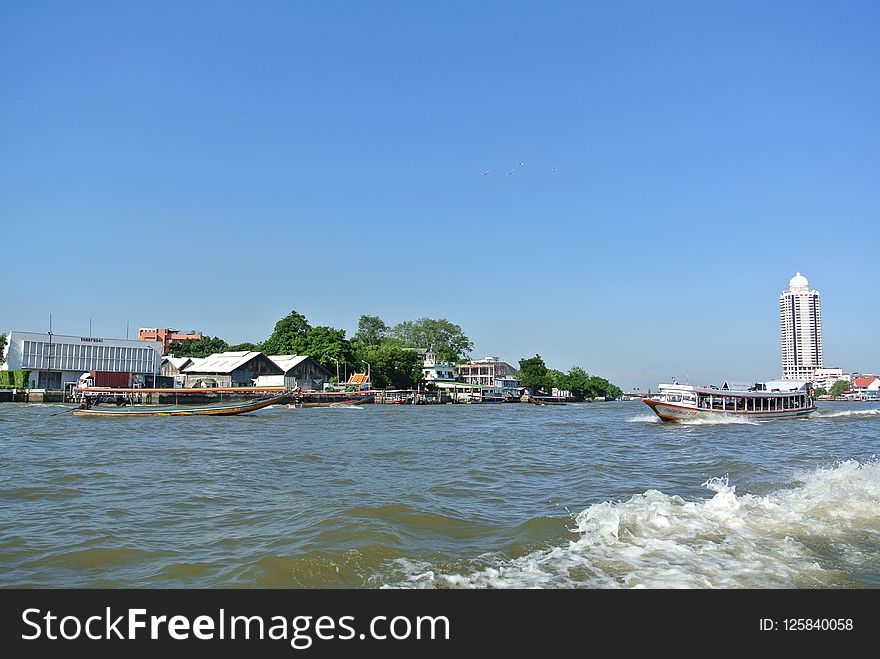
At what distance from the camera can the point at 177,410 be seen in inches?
1277

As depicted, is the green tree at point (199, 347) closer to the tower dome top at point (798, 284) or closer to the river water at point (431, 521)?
the river water at point (431, 521)

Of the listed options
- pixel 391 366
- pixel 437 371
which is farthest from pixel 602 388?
pixel 391 366

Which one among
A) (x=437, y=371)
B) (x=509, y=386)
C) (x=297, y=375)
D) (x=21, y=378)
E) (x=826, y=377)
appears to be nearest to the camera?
(x=21, y=378)

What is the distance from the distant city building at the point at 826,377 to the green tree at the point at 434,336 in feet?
323

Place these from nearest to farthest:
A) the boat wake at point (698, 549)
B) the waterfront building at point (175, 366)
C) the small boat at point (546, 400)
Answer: the boat wake at point (698, 549) → the waterfront building at point (175, 366) → the small boat at point (546, 400)

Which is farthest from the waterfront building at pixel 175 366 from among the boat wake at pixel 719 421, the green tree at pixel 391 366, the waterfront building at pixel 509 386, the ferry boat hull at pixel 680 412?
the boat wake at pixel 719 421

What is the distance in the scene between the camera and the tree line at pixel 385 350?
7025 cm

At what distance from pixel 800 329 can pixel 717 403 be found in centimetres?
18028

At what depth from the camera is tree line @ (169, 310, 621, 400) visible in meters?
70.2

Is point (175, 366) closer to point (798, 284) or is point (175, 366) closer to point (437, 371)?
point (437, 371)

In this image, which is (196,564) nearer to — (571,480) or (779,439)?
(571,480)

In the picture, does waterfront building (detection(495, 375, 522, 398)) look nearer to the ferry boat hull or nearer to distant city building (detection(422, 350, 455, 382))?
distant city building (detection(422, 350, 455, 382))

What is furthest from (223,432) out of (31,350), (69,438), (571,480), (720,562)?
(31,350)

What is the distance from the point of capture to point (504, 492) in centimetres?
995
